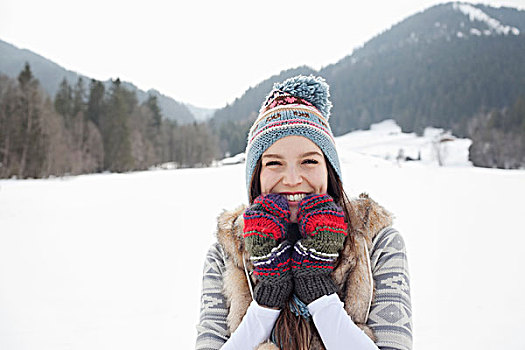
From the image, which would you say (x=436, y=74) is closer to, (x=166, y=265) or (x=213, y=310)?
(x=166, y=265)

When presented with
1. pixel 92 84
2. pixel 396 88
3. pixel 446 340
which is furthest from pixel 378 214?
pixel 396 88

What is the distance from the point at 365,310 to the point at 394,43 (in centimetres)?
14014

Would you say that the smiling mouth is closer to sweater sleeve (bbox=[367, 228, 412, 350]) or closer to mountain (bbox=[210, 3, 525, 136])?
sweater sleeve (bbox=[367, 228, 412, 350])

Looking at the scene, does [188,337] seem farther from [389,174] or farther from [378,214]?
[389,174]

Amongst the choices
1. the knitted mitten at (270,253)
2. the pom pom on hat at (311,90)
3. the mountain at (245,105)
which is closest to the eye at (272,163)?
the knitted mitten at (270,253)

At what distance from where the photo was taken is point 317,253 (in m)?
1.17

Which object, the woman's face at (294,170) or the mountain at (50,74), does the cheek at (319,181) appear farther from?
the mountain at (50,74)

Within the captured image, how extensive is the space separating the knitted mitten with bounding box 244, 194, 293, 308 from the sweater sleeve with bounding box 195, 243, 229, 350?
0.25m

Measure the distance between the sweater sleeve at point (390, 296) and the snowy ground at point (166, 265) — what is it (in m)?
1.06

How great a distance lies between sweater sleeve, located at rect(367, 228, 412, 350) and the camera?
3.85ft

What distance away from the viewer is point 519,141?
4759 centimetres

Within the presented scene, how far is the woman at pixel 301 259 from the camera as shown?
46.0 inches

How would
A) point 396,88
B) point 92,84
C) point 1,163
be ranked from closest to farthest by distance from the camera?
point 1,163
point 92,84
point 396,88

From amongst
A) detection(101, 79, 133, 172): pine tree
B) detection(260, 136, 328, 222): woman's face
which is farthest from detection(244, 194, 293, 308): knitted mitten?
detection(101, 79, 133, 172): pine tree
